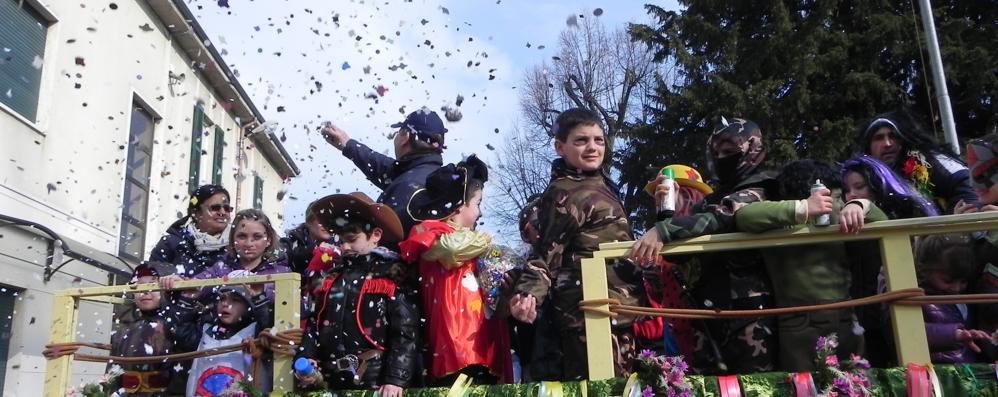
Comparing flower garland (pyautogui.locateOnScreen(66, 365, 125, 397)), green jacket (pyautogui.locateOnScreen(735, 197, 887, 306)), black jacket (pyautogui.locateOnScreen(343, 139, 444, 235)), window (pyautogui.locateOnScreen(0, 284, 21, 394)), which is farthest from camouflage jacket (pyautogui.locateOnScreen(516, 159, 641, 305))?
window (pyautogui.locateOnScreen(0, 284, 21, 394))

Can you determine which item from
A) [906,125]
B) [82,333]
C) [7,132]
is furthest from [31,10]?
[906,125]

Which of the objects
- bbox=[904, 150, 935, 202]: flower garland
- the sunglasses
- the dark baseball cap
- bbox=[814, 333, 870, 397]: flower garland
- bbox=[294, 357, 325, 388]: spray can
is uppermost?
the dark baseball cap

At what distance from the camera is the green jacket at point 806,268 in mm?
2979

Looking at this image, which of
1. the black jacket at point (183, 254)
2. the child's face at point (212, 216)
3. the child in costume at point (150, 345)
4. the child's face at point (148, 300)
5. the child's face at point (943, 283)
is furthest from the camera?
the child's face at point (212, 216)

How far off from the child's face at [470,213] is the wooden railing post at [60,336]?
5.97 ft

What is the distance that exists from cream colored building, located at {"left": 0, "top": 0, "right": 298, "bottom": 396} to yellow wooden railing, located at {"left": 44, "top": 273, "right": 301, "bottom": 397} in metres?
5.57

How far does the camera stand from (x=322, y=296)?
3.76 meters

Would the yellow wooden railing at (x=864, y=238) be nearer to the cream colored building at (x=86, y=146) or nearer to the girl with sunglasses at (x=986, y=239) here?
the girl with sunglasses at (x=986, y=239)

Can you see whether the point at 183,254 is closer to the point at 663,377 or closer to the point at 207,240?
the point at 207,240

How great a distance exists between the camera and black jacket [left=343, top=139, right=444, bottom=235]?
4.46 metres

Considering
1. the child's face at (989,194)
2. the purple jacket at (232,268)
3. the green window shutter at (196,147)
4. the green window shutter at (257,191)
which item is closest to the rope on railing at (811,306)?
the child's face at (989,194)

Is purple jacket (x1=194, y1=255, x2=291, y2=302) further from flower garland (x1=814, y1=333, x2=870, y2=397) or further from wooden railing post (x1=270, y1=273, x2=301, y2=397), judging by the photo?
flower garland (x1=814, y1=333, x2=870, y2=397)

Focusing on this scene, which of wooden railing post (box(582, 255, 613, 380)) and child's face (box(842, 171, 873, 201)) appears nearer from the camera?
wooden railing post (box(582, 255, 613, 380))

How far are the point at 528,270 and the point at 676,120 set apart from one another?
15.4 meters
